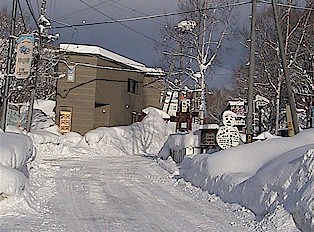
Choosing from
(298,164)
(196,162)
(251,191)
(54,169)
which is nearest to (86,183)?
(196,162)

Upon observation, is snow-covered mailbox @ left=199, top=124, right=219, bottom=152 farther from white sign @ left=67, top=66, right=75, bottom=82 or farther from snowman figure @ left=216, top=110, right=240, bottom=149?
white sign @ left=67, top=66, right=75, bottom=82

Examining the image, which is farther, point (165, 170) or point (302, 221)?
point (165, 170)

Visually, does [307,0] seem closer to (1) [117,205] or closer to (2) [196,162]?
(2) [196,162]

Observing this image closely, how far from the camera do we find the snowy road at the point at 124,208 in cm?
830

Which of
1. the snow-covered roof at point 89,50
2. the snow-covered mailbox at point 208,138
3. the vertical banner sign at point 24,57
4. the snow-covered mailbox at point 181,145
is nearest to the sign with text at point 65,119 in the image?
the snow-covered roof at point 89,50

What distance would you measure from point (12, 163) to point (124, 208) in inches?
86.3

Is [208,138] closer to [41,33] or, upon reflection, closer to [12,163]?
[12,163]

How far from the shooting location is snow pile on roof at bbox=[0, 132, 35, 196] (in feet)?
29.6

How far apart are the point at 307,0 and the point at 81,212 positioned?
89.3 feet

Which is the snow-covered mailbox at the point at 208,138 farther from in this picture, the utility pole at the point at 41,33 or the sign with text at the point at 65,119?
A: the sign with text at the point at 65,119

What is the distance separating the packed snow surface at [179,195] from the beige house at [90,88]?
755 inches

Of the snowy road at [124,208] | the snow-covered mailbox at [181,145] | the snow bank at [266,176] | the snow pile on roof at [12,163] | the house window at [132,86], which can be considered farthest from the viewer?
the house window at [132,86]

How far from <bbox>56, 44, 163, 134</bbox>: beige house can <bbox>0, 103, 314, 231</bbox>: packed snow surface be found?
19187mm

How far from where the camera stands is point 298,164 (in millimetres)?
8625
